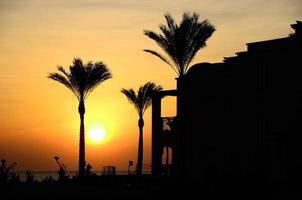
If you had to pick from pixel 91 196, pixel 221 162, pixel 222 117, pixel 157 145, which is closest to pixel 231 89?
pixel 222 117

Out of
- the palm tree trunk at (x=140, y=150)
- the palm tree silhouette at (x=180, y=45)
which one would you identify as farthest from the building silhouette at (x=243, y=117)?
the palm tree trunk at (x=140, y=150)

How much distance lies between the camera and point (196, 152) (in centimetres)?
3791

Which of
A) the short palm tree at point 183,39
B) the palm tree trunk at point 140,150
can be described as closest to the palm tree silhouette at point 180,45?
the short palm tree at point 183,39

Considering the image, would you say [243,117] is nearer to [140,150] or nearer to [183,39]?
[183,39]

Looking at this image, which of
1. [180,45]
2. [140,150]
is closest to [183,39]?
[180,45]

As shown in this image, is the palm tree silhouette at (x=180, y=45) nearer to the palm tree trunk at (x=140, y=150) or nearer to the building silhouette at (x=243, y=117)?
the building silhouette at (x=243, y=117)

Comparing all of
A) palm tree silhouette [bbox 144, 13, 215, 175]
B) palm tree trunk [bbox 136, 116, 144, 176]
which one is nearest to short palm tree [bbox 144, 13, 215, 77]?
palm tree silhouette [bbox 144, 13, 215, 175]

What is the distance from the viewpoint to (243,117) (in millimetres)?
35156

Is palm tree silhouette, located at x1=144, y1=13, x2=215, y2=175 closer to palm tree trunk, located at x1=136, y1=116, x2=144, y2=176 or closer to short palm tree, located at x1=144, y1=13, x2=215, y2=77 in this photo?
short palm tree, located at x1=144, y1=13, x2=215, y2=77

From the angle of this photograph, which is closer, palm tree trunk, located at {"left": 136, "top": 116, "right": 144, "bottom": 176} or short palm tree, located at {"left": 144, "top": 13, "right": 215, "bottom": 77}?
short palm tree, located at {"left": 144, "top": 13, "right": 215, "bottom": 77}

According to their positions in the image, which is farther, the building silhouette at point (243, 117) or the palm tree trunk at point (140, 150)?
the palm tree trunk at point (140, 150)

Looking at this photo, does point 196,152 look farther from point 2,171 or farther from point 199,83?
point 2,171

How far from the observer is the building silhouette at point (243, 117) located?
108 ft

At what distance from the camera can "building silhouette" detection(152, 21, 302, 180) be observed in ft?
108
